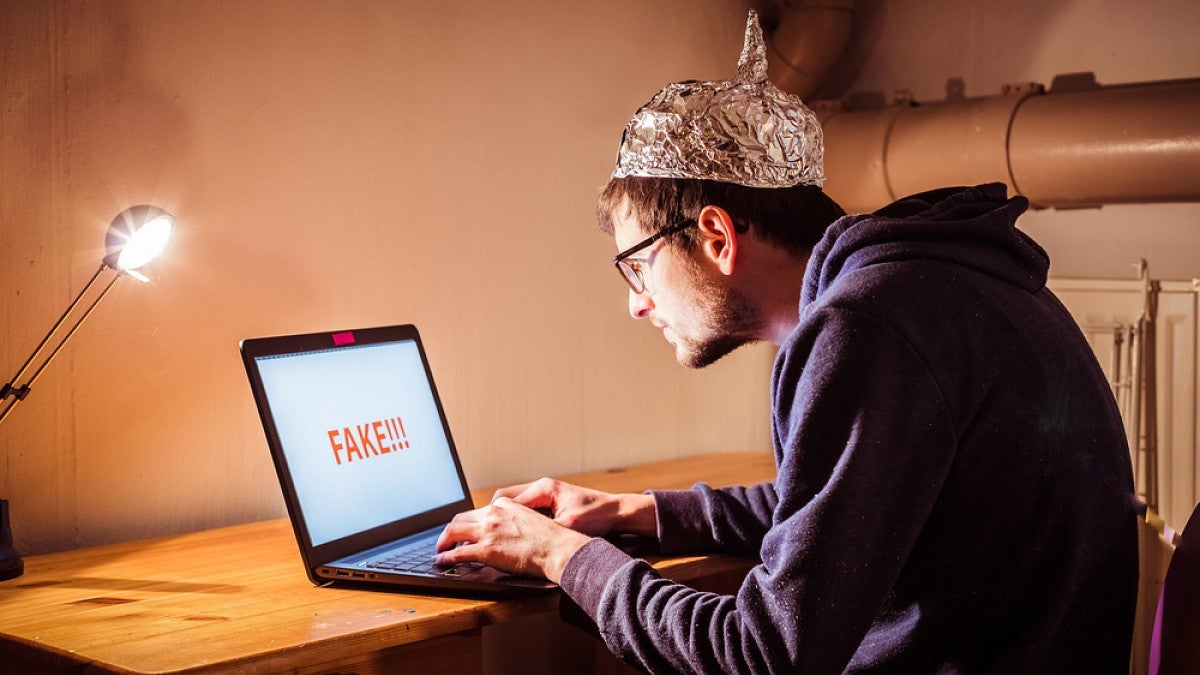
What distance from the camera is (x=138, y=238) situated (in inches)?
59.3

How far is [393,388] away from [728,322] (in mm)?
539

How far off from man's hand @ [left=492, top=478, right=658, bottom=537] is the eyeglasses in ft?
0.94

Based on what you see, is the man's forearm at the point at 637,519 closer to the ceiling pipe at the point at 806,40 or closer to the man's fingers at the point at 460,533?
the man's fingers at the point at 460,533

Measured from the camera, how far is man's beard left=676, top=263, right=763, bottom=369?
142cm

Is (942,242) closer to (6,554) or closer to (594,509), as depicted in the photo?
(594,509)

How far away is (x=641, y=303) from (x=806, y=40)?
124 centimetres

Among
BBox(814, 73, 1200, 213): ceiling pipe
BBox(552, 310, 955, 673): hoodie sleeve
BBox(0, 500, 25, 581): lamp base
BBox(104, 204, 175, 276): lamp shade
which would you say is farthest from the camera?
BBox(814, 73, 1200, 213): ceiling pipe

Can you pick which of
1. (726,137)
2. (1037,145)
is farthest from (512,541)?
(1037,145)

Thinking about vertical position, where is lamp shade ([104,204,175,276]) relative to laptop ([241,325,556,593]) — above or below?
above

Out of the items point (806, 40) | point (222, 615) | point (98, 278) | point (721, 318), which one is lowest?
point (222, 615)

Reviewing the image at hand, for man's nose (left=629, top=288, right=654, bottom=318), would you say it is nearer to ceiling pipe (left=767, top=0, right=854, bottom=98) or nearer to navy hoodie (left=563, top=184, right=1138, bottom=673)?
navy hoodie (left=563, top=184, right=1138, bottom=673)

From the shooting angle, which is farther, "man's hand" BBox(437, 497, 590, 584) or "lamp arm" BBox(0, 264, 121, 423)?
"lamp arm" BBox(0, 264, 121, 423)

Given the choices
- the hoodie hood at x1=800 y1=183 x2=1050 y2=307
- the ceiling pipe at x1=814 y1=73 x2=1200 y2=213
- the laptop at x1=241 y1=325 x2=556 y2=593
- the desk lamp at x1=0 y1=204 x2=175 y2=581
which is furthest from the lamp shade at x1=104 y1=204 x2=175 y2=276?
the ceiling pipe at x1=814 y1=73 x2=1200 y2=213

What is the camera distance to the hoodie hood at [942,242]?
1.13 m
